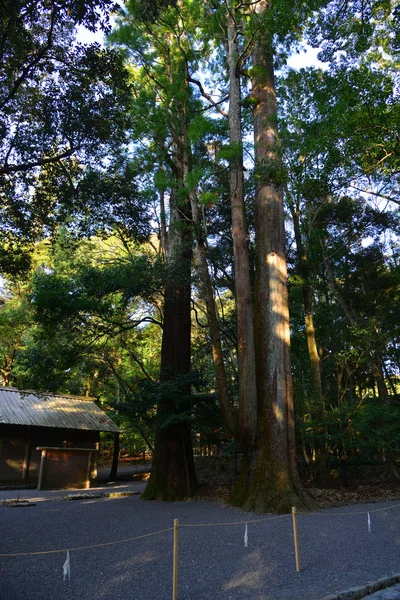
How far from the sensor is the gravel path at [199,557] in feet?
15.4

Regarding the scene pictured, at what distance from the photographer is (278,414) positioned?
10.1m

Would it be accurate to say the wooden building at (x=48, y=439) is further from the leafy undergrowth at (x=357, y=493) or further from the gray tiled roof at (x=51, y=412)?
the leafy undergrowth at (x=357, y=493)

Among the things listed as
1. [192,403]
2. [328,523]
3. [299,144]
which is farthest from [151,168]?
[328,523]

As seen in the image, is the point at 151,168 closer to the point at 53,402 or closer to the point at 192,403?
the point at 192,403

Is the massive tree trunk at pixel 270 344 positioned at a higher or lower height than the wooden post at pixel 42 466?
higher

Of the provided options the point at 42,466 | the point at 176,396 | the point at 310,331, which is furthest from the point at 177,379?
the point at 42,466

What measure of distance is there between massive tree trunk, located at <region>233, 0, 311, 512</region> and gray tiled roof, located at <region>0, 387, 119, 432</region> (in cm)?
1101

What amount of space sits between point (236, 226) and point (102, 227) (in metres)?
3.43

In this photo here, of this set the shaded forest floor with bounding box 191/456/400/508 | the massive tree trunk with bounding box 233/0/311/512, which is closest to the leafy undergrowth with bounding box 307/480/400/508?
the shaded forest floor with bounding box 191/456/400/508

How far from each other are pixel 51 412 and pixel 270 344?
1400 centimetres

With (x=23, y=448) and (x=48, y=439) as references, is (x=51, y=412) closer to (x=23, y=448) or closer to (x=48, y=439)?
(x=48, y=439)

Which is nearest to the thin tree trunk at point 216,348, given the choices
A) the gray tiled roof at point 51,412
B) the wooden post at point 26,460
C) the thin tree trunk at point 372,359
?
the thin tree trunk at point 372,359

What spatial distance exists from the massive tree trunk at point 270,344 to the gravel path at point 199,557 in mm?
745

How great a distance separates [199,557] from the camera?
6.10 m
